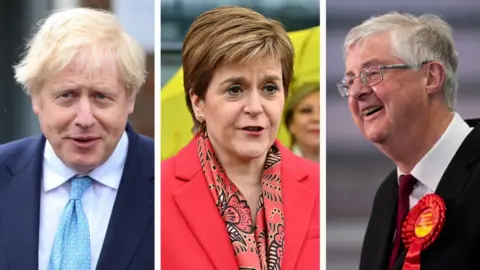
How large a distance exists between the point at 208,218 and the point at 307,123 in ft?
2.33

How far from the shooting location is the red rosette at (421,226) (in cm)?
407

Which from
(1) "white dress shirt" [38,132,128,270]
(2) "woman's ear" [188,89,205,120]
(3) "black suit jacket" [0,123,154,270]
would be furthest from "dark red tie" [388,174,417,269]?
(1) "white dress shirt" [38,132,128,270]

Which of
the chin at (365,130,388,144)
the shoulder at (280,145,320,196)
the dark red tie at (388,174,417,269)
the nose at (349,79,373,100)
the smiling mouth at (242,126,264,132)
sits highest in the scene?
the nose at (349,79,373,100)

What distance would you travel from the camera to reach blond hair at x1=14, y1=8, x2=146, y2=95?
14.1ft

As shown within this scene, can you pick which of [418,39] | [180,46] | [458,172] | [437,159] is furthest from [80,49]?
[458,172]

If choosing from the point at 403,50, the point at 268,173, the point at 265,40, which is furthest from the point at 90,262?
the point at 403,50

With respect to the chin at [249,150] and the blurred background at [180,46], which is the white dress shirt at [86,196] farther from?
the chin at [249,150]

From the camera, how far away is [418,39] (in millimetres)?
4301

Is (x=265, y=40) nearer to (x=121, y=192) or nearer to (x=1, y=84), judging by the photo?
(x=121, y=192)

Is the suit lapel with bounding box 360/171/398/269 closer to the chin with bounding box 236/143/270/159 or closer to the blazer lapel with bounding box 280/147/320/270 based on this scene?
the blazer lapel with bounding box 280/147/320/270

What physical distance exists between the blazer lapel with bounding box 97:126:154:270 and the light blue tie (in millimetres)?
96

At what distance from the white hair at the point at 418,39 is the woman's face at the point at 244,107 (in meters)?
0.43

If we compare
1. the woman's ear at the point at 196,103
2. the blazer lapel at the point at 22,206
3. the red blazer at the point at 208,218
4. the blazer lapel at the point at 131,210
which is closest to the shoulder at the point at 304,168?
the red blazer at the point at 208,218

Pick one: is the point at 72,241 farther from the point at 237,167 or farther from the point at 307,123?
the point at 307,123
